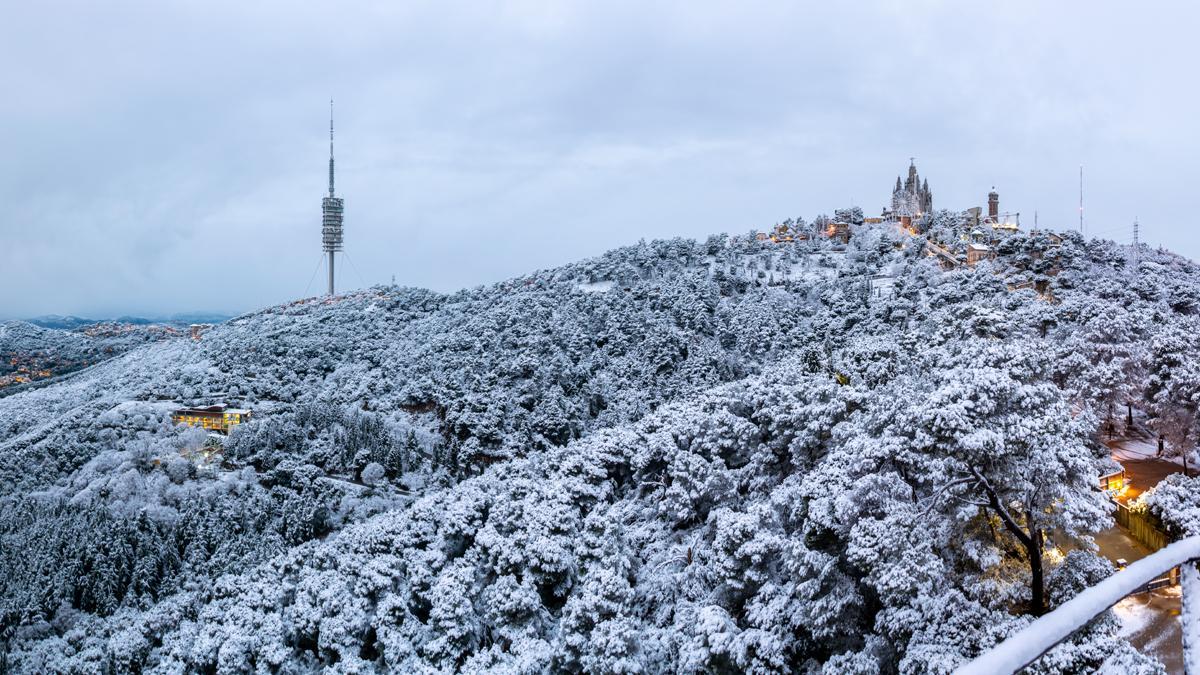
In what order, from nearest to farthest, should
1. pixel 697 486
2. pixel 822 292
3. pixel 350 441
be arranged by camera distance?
pixel 697 486
pixel 350 441
pixel 822 292

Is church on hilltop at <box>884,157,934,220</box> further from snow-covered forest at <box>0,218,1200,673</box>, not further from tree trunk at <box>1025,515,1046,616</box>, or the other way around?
tree trunk at <box>1025,515,1046,616</box>

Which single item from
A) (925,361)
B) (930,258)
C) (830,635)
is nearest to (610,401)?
(925,361)

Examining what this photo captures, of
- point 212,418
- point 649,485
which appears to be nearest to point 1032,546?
point 649,485

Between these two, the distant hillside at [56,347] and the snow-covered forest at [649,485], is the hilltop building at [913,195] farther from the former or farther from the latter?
the distant hillside at [56,347]

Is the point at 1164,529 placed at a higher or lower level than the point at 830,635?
higher

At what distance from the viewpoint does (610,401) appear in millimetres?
50188

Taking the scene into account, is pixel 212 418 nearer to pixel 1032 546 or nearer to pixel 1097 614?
pixel 1032 546

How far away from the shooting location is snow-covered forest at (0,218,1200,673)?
45.7 feet

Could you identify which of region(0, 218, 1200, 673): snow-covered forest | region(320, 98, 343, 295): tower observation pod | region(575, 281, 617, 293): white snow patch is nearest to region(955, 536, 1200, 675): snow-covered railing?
region(0, 218, 1200, 673): snow-covered forest

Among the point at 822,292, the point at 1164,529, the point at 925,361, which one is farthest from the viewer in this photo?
the point at 822,292

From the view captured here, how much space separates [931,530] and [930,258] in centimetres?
5308

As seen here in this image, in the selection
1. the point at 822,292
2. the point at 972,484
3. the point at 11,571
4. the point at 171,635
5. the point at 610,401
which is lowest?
the point at 11,571

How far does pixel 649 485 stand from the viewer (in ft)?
87.8

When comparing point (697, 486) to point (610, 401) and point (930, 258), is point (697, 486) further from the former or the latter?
point (930, 258)
